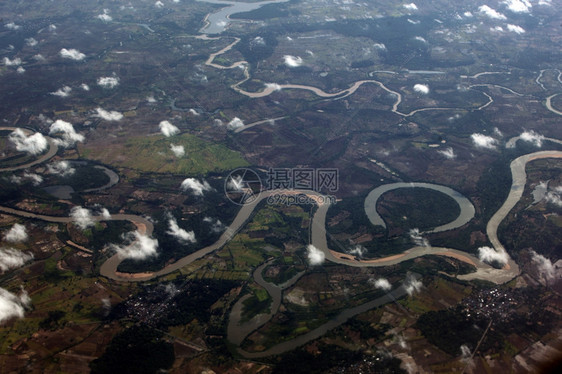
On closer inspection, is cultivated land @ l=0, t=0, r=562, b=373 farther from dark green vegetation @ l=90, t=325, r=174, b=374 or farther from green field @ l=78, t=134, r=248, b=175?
green field @ l=78, t=134, r=248, b=175

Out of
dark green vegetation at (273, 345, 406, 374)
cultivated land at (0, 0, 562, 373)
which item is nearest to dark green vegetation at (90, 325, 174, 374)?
cultivated land at (0, 0, 562, 373)

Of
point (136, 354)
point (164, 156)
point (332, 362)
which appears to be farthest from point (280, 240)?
point (164, 156)

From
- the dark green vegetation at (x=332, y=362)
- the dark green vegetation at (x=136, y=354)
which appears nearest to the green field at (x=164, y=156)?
the dark green vegetation at (x=136, y=354)

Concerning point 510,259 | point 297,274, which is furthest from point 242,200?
point 510,259

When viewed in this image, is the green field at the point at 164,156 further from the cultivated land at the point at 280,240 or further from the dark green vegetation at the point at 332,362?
Answer: the dark green vegetation at the point at 332,362

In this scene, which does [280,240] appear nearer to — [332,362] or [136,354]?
[332,362]

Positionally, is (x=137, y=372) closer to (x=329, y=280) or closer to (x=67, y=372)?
(x=67, y=372)

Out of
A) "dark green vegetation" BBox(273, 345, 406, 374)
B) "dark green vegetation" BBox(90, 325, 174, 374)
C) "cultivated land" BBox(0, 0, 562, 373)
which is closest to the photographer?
"dark green vegetation" BBox(90, 325, 174, 374)
